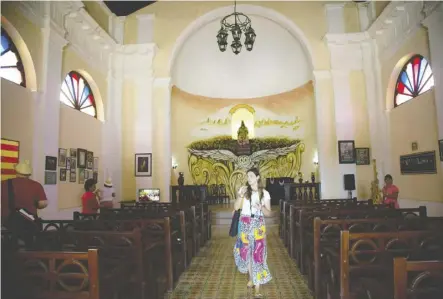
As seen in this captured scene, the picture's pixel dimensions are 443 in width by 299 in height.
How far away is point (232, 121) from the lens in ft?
53.5

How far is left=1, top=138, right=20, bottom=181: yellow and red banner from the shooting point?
6.50 m

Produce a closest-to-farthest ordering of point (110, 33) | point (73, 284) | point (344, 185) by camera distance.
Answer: point (73, 284), point (344, 185), point (110, 33)

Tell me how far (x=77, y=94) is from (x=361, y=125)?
8.87 meters

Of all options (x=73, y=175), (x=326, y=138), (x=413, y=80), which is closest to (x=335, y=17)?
(x=413, y=80)

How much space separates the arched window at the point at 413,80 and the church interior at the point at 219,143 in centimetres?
8

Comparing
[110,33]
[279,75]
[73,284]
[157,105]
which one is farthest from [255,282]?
[279,75]

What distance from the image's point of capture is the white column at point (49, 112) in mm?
7709

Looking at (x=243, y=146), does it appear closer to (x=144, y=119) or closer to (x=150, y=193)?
(x=144, y=119)

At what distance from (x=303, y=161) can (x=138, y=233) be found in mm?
12612

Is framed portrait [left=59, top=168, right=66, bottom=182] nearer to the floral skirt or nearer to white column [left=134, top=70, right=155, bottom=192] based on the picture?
white column [left=134, top=70, right=155, bottom=192]

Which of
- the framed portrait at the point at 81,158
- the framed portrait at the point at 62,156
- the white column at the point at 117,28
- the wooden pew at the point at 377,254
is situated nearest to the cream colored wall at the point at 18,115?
the framed portrait at the point at 62,156

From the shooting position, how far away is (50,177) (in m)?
8.09

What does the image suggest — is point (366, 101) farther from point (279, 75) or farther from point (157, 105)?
point (157, 105)

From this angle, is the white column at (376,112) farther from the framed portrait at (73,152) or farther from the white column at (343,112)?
the framed portrait at (73,152)
